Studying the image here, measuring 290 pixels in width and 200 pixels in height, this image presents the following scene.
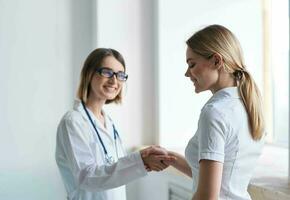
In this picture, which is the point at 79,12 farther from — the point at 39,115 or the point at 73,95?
the point at 39,115

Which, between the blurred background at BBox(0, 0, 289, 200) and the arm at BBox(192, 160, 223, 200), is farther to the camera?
the blurred background at BBox(0, 0, 289, 200)

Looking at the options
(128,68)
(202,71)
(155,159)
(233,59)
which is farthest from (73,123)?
(128,68)

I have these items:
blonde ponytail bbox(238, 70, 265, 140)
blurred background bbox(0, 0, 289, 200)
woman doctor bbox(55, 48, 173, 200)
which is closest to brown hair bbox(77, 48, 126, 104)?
woman doctor bbox(55, 48, 173, 200)

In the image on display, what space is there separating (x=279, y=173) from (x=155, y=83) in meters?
1.22

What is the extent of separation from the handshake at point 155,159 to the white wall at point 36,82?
127 centimetres

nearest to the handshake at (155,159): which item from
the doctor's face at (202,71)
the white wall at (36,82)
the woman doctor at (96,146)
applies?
the woman doctor at (96,146)

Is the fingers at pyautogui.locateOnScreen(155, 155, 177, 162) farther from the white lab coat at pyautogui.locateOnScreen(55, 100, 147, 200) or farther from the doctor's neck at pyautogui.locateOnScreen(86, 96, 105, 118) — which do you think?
the doctor's neck at pyautogui.locateOnScreen(86, 96, 105, 118)

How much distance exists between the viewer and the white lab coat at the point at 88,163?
1.55 metres

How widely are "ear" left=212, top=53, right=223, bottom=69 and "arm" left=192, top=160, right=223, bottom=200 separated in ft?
1.02

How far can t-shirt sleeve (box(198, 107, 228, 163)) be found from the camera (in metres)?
1.11

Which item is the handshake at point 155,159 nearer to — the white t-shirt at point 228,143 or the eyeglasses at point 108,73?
the white t-shirt at point 228,143

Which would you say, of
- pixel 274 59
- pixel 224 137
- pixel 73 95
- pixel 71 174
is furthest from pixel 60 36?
pixel 224 137

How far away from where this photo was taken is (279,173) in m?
1.83

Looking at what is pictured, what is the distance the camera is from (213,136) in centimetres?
112
